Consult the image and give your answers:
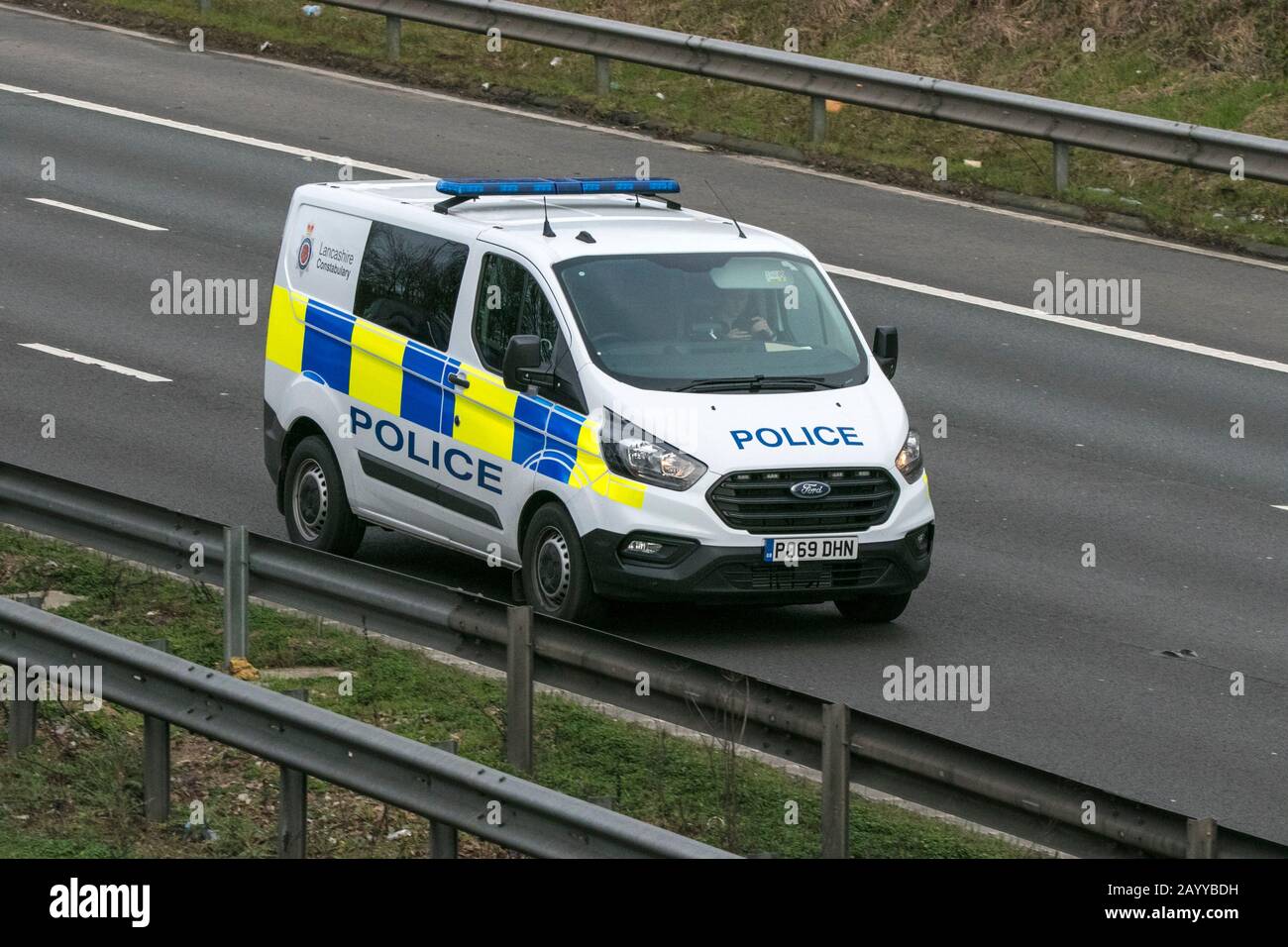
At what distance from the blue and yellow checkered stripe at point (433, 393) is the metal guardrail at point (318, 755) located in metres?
3.27

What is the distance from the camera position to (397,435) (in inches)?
481

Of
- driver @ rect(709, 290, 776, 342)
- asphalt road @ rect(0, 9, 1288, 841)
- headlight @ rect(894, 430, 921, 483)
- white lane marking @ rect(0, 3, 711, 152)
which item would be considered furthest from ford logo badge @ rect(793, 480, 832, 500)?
white lane marking @ rect(0, 3, 711, 152)

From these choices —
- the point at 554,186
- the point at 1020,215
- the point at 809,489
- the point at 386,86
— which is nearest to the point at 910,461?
the point at 809,489

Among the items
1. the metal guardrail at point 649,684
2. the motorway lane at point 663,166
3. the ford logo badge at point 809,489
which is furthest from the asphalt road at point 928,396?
the metal guardrail at point 649,684

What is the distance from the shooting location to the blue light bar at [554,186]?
12492mm

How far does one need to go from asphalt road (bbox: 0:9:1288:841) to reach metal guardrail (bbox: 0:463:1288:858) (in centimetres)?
206

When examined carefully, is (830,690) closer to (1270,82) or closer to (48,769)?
(48,769)

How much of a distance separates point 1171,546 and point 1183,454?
6.05 feet

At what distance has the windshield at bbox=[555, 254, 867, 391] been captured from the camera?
37.4 feet

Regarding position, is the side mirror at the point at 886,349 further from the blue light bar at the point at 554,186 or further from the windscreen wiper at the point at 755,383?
the blue light bar at the point at 554,186
